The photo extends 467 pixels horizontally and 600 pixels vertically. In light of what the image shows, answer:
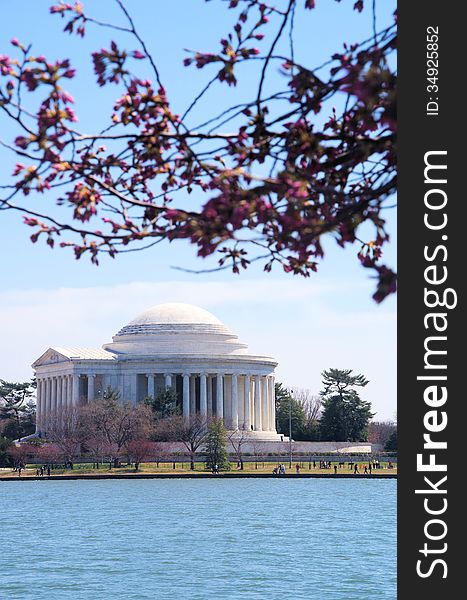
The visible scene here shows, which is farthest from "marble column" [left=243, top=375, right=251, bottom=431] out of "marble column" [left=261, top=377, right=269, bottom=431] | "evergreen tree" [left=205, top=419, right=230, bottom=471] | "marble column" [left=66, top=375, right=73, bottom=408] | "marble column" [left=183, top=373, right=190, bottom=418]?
"evergreen tree" [left=205, top=419, right=230, bottom=471]

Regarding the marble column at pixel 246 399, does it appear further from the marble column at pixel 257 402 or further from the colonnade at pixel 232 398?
the marble column at pixel 257 402

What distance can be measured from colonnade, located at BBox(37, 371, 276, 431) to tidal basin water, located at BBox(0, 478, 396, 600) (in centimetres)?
4856

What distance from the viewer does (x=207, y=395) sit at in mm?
137625

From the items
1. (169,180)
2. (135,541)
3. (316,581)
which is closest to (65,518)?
(135,541)

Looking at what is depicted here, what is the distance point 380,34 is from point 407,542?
3.67 m

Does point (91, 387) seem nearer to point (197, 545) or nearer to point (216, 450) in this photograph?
point (216, 450)

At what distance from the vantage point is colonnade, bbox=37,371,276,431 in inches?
5236

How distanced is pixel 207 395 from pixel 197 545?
88985 mm

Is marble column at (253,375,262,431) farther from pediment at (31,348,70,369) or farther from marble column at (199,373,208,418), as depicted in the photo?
pediment at (31,348,70,369)

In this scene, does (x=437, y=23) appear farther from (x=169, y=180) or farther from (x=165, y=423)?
(x=165, y=423)

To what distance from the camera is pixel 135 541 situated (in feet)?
165

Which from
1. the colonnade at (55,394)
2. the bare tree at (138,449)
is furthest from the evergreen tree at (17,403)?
the bare tree at (138,449)

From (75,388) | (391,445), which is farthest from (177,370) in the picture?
(391,445)

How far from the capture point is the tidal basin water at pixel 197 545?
36750mm
